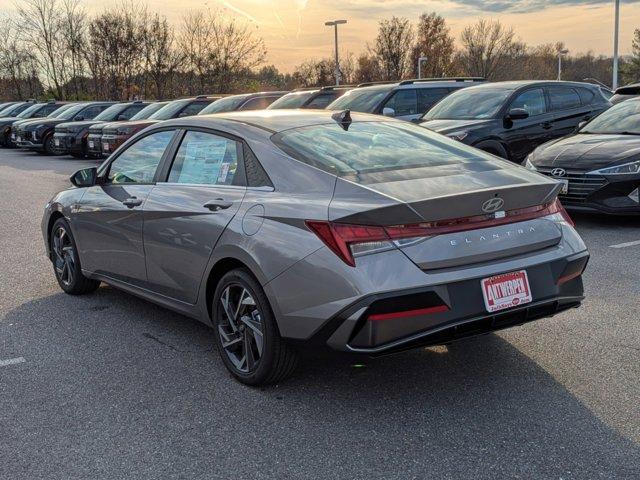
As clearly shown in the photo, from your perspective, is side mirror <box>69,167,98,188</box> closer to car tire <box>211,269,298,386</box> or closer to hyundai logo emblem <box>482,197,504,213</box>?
car tire <box>211,269,298,386</box>

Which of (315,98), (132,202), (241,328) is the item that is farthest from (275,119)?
(315,98)

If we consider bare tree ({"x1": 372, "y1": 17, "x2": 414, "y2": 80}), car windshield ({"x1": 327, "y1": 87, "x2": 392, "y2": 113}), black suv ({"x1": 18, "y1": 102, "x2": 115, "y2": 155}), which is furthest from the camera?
bare tree ({"x1": 372, "y1": 17, "x2": 414, "y2": 80})

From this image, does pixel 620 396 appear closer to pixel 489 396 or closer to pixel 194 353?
pixel 489 396

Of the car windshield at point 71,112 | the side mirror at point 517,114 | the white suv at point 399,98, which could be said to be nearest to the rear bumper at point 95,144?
the car windshield at point 71,112

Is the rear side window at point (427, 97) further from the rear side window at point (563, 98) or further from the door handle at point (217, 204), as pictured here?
the door handle at point (217, 204)

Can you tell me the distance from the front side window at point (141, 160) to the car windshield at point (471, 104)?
250 inches

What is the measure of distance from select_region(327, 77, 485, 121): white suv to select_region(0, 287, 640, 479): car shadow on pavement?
27.9 feet

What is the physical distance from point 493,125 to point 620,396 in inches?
273

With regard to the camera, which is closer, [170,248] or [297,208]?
[297,208]

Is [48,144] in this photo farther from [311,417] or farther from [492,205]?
[492,205]

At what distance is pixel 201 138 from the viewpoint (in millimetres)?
4363

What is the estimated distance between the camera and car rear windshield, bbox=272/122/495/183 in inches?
145

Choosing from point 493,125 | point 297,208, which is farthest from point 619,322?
point 493,125

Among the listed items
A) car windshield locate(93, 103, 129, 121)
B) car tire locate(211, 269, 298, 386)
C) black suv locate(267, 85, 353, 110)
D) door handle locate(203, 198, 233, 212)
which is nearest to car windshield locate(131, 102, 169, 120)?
car windshield locate(93, 103, 129, 121)
